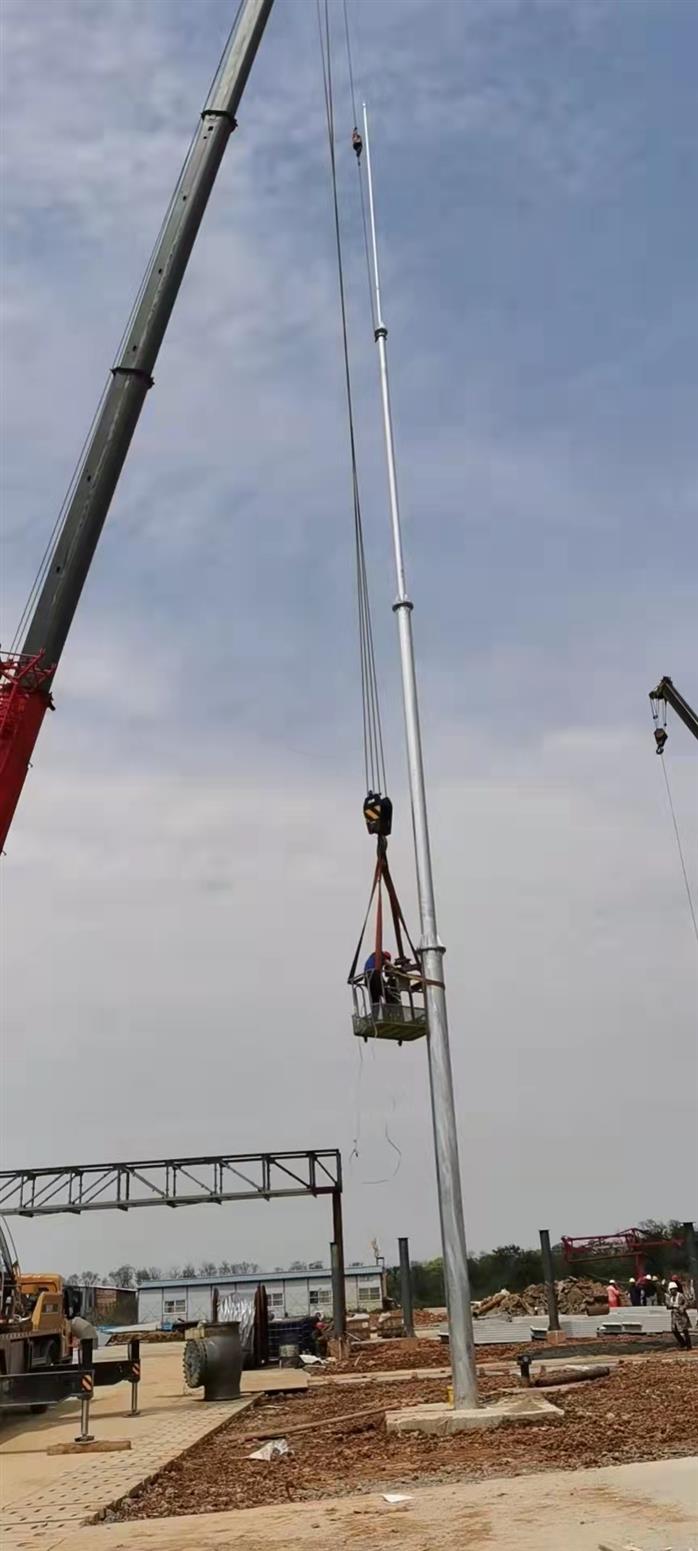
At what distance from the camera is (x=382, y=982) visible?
15891 millimetres

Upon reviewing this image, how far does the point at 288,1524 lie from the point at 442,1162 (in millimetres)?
6194

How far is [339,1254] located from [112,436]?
2642 centimetres

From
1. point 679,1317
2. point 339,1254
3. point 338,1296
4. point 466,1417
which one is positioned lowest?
point 466,1417

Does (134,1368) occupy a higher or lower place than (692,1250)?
lower

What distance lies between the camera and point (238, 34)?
22.9 m

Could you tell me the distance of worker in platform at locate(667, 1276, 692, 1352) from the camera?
25.2 m

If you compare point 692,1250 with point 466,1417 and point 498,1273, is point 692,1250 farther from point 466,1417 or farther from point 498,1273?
point 498,1273

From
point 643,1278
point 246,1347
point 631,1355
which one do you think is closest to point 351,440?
point 631,1355

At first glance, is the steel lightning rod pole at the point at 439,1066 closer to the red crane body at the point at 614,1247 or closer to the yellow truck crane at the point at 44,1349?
the yellow truck crane at the point at 44,1349

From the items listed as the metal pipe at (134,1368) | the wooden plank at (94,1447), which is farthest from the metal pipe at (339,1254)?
the wooden plank at (94,1447)

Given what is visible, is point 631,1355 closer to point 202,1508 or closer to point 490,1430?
point 490,1430

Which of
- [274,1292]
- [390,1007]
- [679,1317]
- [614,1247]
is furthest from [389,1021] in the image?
[274,1292]

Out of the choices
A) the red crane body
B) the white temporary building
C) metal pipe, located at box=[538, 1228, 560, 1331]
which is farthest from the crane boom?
the white temporary building

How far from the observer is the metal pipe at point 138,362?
1823 cm
